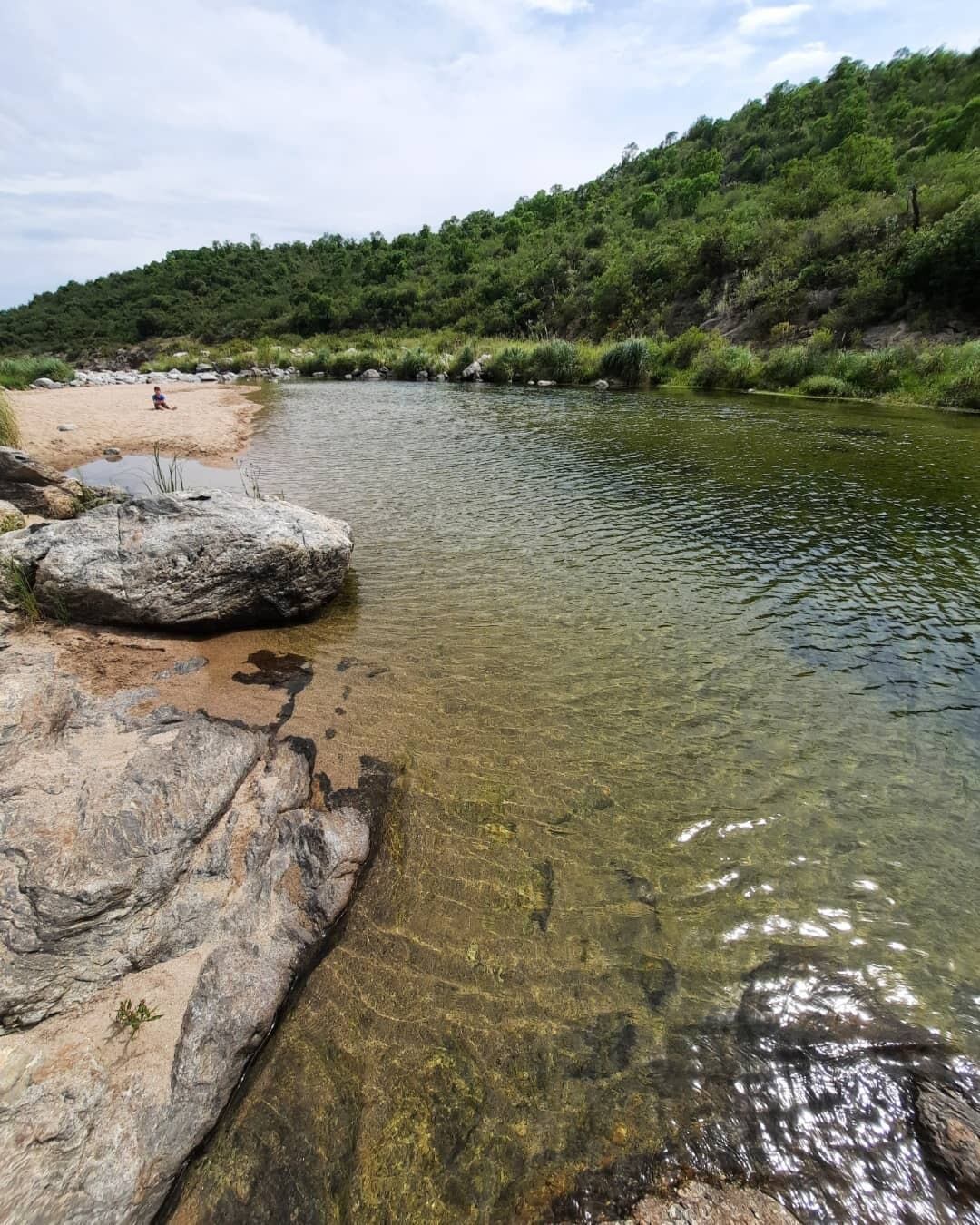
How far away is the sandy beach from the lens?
52.5ft

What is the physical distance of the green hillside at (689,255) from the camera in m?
34.5

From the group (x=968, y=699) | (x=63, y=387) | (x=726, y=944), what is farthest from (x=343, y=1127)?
(x=63, y=387)

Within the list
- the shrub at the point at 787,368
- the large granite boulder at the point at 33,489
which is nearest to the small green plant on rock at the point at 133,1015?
the large granite boulder at the point at 33,489

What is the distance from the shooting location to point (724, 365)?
100 ft

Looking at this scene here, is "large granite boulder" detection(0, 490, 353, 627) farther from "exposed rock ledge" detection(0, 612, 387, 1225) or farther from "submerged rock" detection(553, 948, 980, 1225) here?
"submerged rock" detection(553, 948, 980, 1225)

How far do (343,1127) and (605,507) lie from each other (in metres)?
10.8

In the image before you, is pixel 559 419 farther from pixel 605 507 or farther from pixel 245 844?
pixel 245 844

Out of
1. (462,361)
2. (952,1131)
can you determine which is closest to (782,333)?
(462,361)

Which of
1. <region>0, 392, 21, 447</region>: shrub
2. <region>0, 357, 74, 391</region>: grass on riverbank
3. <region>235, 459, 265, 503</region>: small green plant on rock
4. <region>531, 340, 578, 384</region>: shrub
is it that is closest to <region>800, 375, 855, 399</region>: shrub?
<region>531, 340, 578, 384</region>: shrub

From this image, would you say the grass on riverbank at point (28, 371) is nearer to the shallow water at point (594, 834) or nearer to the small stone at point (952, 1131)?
the shallow water at point (594, 834)

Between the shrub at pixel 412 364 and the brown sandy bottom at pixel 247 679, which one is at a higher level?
the shrub at pixel 412 364

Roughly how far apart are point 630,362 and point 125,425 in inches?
1076

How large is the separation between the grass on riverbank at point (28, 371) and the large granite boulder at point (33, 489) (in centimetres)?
3045

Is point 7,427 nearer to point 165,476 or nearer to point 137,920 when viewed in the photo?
point 165,476
